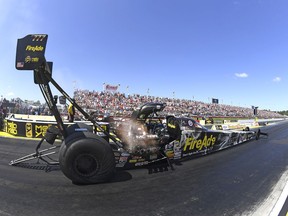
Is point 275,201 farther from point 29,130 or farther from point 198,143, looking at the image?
point 29,130

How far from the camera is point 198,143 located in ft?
26.4

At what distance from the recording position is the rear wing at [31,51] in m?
5.18

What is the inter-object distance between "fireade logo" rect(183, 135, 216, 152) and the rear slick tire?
10.4ft

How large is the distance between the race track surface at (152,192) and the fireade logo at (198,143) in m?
0.70

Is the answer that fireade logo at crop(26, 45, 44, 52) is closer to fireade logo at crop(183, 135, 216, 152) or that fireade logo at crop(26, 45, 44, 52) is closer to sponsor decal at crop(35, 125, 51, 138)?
fireade logo at crop(183, 135, 216, 152)

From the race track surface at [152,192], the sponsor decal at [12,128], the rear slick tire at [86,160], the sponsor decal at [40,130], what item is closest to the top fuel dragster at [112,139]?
the rear slick tire at [86,160]

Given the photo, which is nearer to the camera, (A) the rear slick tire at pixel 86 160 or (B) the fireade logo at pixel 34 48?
(A) the rear slick tire at pixel 86 160

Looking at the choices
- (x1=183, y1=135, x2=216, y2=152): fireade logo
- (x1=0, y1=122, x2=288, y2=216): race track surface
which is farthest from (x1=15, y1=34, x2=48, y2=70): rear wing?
(x1=183, y1=135, x2=216, y2=152): fireade logo

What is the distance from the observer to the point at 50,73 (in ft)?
19.0

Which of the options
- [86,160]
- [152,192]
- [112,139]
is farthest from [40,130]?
[152,192]

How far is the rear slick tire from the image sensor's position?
5.03m

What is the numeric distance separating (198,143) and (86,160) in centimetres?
423

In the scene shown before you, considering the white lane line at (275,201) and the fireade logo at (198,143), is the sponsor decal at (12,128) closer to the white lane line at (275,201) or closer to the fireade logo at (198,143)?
the fireade logo at (198,143)

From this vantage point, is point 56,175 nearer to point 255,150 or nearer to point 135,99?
point 255,150
